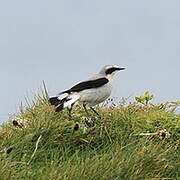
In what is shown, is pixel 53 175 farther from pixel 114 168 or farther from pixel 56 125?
pixel 56 125

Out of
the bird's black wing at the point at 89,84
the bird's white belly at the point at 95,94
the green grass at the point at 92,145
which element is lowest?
the green grass at the point at 92,145

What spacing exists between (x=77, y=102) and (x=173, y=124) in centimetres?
104

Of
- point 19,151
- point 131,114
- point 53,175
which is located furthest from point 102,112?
point 53,175

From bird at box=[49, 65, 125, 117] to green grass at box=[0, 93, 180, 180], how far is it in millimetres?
133

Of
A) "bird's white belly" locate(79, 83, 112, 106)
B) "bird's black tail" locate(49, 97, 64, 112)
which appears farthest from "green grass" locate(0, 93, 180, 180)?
"bird's white belly" locate(79, 83, 112, 106)

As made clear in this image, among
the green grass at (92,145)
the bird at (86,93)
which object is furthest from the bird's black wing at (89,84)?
the green grass at (92,145)

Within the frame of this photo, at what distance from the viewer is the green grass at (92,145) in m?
7.22

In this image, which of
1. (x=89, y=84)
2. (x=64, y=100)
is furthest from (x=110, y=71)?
(x=64, y=100)

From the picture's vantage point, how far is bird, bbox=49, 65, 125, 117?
28.9 ft

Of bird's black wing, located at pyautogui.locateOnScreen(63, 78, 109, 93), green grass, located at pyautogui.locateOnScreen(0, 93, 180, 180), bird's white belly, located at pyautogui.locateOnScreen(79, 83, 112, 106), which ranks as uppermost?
bird's black wing, located at pyautogui.locateOnScreen(63, 78, 109, 93)

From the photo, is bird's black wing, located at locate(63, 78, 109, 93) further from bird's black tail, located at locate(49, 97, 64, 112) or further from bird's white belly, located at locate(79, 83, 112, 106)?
bird's black tail, located at locate(49, 97, 64, 112)

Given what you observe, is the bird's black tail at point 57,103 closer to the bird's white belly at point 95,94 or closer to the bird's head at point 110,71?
the bird's white belly at point 95,94

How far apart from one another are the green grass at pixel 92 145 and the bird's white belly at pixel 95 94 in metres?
0.23

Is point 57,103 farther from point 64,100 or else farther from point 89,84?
point 89,84
